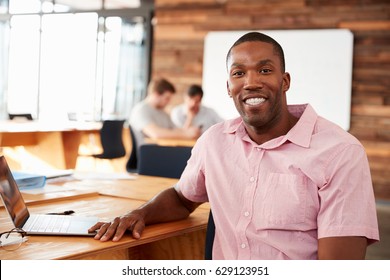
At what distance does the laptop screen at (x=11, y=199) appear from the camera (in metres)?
1.54

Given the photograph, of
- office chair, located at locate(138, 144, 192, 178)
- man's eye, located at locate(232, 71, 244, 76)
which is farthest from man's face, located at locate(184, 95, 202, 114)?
man's eye, located at locate(232, 71, 244, 76)

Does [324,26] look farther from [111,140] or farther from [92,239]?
[92,239]

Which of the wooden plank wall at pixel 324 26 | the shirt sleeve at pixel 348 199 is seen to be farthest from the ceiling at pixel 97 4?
the shirt sleeve at pixel 348 199

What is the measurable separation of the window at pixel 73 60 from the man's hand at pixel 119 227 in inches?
243

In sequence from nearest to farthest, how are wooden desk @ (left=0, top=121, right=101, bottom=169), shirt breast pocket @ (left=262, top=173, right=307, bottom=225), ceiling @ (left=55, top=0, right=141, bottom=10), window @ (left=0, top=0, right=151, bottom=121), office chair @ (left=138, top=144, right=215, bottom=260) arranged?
shirt breast pocket @ (left=262, top=173, right=307, bottom=225)
office chair @ (left=138, top=144, right=215, bottom=260)
wooden desk @ (left=0, top=121, right=101, bottom=169)
ceiling @ (left=55, top=0, right=141, bottom=10)
window @ (left=0, top=0, right=151, bottom=121)

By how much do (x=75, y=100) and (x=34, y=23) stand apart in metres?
1.39

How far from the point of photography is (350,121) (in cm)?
641

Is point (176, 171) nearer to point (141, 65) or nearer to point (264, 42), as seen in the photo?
point (264, 42)

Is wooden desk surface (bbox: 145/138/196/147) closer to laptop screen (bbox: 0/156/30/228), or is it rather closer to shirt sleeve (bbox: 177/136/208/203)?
shirt sleeve (bbox: 177/136/208/203)

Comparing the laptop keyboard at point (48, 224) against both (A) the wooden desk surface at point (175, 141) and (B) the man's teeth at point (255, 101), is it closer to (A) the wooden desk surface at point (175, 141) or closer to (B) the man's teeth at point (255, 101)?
(B) the man's teeth at point (255, 101)

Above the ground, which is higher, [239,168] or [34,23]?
[34,23]

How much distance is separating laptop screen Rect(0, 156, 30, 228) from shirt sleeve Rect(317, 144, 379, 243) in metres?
0.83

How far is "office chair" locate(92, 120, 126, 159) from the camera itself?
5.77 metres
